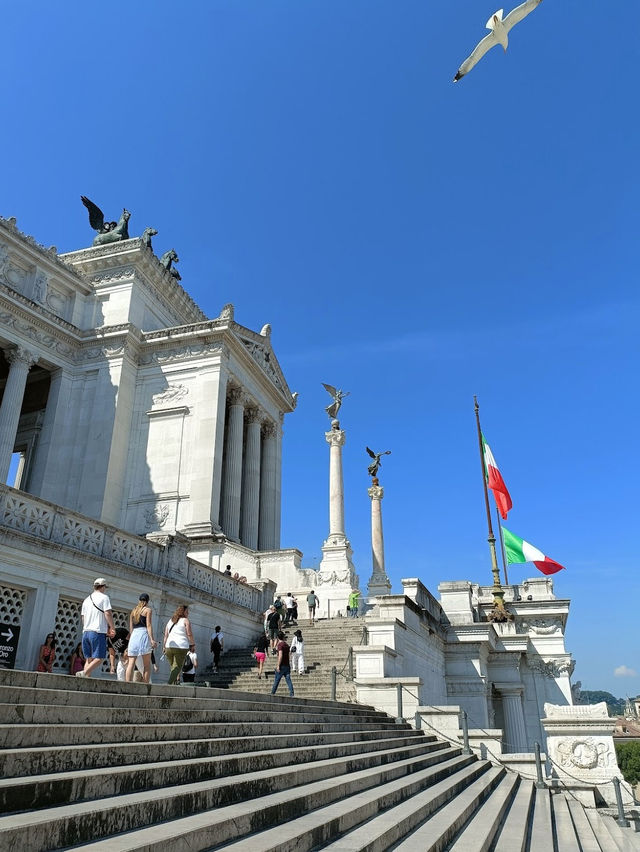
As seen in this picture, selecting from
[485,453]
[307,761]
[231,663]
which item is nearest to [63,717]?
[307,761]

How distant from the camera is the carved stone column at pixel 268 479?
42500 millimetres

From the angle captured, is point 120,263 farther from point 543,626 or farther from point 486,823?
point 486,823

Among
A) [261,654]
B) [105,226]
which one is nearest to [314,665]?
[261,654]

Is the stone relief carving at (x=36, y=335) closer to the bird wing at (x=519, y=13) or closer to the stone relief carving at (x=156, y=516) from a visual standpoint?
the stone relief carving at (x=156, y=516)

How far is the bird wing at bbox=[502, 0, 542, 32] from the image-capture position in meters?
11.4

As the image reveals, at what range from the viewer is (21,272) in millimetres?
34906

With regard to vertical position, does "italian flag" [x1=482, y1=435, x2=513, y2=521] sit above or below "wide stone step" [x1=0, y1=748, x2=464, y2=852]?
above

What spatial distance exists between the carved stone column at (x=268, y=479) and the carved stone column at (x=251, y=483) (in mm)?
1419

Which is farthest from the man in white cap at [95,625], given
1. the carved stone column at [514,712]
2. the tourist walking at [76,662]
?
the carved stone column at [514,712]

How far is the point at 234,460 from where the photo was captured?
38.5 m

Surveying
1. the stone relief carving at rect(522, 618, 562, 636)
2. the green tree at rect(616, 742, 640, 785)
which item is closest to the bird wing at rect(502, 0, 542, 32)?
the stone relief carving at rect(522, 618, 562, 636)

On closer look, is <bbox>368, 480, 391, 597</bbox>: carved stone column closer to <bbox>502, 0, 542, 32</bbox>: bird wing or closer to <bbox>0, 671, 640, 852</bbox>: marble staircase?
<bbox>0, 671, 640, 852</bbox>: marble staircase

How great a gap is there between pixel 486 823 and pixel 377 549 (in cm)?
2367

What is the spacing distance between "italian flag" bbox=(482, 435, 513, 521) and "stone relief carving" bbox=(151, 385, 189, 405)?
656 inches
